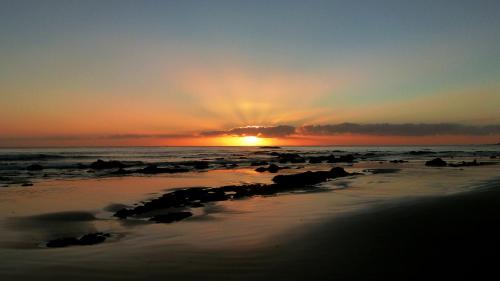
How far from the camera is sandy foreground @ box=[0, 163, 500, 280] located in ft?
27.3

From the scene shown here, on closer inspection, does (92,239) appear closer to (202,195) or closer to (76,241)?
(76,241)

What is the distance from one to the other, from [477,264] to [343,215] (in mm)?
6410

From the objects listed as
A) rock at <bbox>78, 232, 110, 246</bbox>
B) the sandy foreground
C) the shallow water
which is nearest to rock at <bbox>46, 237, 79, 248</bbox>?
rock at <bbox>78, 232, 110, 246</bbox>

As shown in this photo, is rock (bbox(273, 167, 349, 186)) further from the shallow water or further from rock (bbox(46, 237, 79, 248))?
rock (bbox(46, 237, 79, 248))

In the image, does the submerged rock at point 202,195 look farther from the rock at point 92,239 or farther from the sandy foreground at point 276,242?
the rock at point 92,239

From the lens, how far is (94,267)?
8820 mm

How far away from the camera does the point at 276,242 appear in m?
10.8

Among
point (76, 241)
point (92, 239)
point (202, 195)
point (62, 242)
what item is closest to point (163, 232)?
point (92, 239)

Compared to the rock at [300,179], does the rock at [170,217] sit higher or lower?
lower

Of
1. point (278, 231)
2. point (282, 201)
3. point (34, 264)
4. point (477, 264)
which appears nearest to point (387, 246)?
point (477, 264)

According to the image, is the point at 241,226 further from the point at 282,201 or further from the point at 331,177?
the point at 331,177

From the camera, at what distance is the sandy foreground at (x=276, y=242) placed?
832 centimetres

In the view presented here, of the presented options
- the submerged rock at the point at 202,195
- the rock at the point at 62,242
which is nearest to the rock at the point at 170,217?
the submerged rock at the point at 202,195

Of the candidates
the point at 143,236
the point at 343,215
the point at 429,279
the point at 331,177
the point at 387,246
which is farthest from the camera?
the point at 331,177
